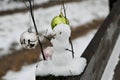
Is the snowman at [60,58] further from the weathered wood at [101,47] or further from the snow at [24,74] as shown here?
the snow at [24,74]

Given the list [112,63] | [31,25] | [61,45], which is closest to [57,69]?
[61,45]

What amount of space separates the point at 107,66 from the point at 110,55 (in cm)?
24

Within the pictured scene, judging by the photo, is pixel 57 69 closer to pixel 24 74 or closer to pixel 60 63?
pixel 60 63

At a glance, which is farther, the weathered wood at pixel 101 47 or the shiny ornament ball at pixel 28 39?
the weathered wood at pixel 101 47

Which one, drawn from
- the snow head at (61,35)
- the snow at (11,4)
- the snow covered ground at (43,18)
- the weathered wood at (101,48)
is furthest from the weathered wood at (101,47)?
the snow at (11,4)

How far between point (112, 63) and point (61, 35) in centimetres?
157

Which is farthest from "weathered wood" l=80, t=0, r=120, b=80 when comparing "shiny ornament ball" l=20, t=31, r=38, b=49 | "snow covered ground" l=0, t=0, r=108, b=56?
"snow covered ground" l=0, t=0, r=108, b=56

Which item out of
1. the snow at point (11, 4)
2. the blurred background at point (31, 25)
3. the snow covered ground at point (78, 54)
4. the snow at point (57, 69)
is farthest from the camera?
the snow at point (11, 4)

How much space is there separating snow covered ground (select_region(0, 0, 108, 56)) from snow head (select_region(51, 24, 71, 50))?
4284 millimetres

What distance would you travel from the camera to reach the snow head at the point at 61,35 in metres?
1.65

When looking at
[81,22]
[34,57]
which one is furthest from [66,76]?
[81,22]

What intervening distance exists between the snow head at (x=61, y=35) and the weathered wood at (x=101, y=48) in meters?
0.21

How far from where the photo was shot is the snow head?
1646 mm

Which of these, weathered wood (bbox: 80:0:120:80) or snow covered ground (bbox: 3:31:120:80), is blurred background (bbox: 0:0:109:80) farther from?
weathered wood (bbox: 80:0:120:80)
